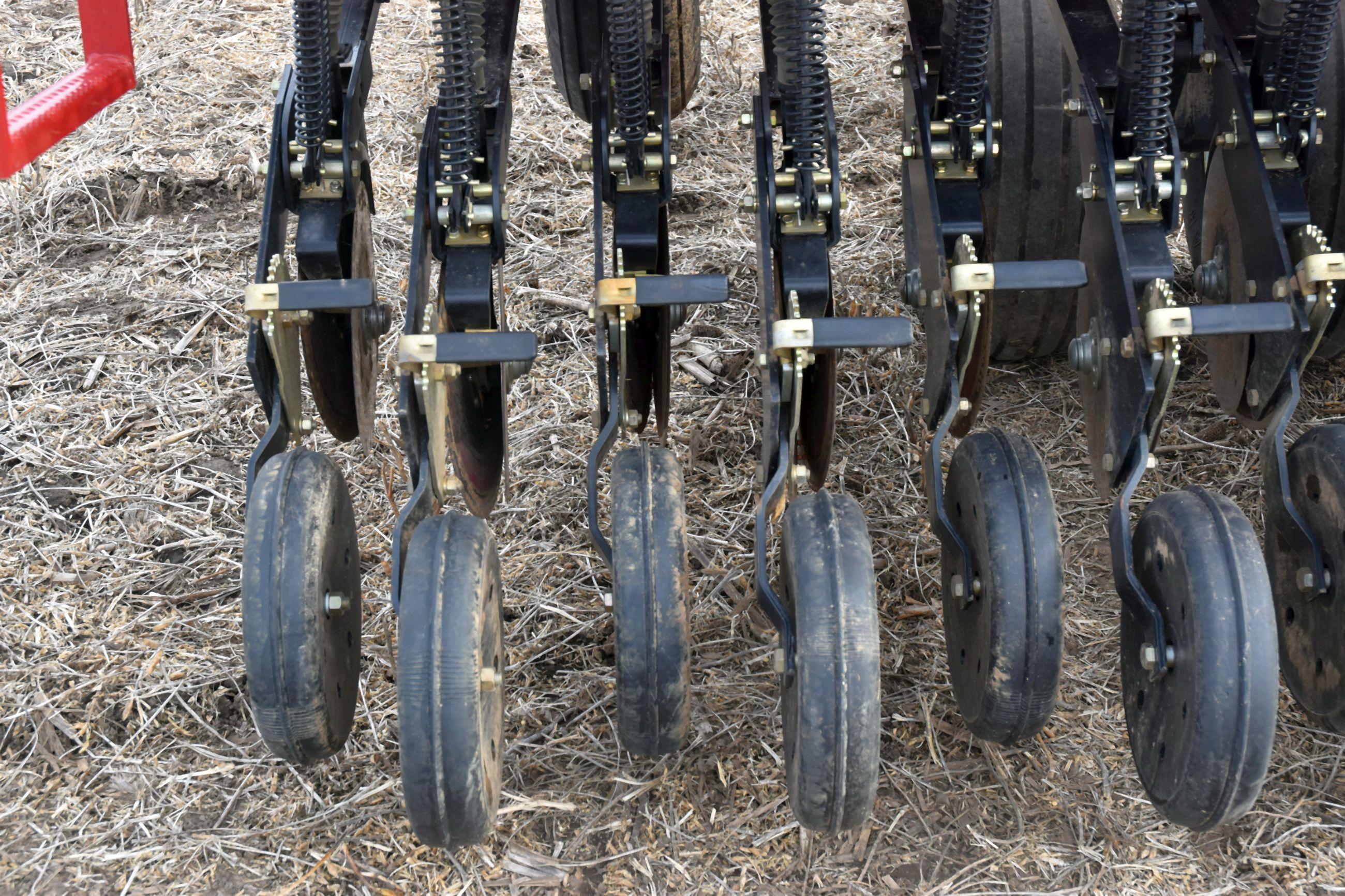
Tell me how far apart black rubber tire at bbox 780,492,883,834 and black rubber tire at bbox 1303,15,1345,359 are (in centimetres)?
157

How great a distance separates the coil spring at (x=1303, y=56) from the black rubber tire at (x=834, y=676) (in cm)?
120

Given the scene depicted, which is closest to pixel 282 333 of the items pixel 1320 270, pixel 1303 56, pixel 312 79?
pixel 312 79

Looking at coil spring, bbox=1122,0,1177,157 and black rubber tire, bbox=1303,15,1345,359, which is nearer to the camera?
coil spring, bbox=1122,0,1177,157

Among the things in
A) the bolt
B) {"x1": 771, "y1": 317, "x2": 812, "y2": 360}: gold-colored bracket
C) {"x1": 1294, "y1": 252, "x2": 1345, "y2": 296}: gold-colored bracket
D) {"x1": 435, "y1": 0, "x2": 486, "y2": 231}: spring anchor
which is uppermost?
{"x1": 435, "y1": 0, "x2": 486, "y2": 231}: spring anchor

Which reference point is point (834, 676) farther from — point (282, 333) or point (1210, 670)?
point (282, 333)

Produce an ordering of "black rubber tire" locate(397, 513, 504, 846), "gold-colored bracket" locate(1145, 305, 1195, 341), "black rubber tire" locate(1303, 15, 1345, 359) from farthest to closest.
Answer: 1. "black rubber tire" locate(1303, 15, 1345, 359)
2. "gold-colored bracket" locate(1145, 305, 1195, 341)
3. "black rubber tire" locate(397, 513, 504, 846)

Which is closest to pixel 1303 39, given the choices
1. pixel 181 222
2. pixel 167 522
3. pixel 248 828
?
pixel 248 828

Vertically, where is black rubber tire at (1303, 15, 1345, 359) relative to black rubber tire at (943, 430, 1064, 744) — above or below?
above

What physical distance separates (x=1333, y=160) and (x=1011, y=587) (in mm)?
1530

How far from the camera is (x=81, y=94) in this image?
8.97 feet

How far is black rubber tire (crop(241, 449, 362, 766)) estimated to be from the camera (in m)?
1.84

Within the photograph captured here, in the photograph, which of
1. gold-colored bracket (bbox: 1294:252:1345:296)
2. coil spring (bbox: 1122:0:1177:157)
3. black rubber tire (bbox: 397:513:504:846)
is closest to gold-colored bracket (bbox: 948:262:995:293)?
coil spring (bbox: 1122:0:1177:157)

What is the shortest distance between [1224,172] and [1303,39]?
27 centimetres

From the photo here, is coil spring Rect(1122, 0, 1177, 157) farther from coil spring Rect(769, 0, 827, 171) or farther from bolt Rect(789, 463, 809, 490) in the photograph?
bolt Rect(789, 463, 809, 490)
